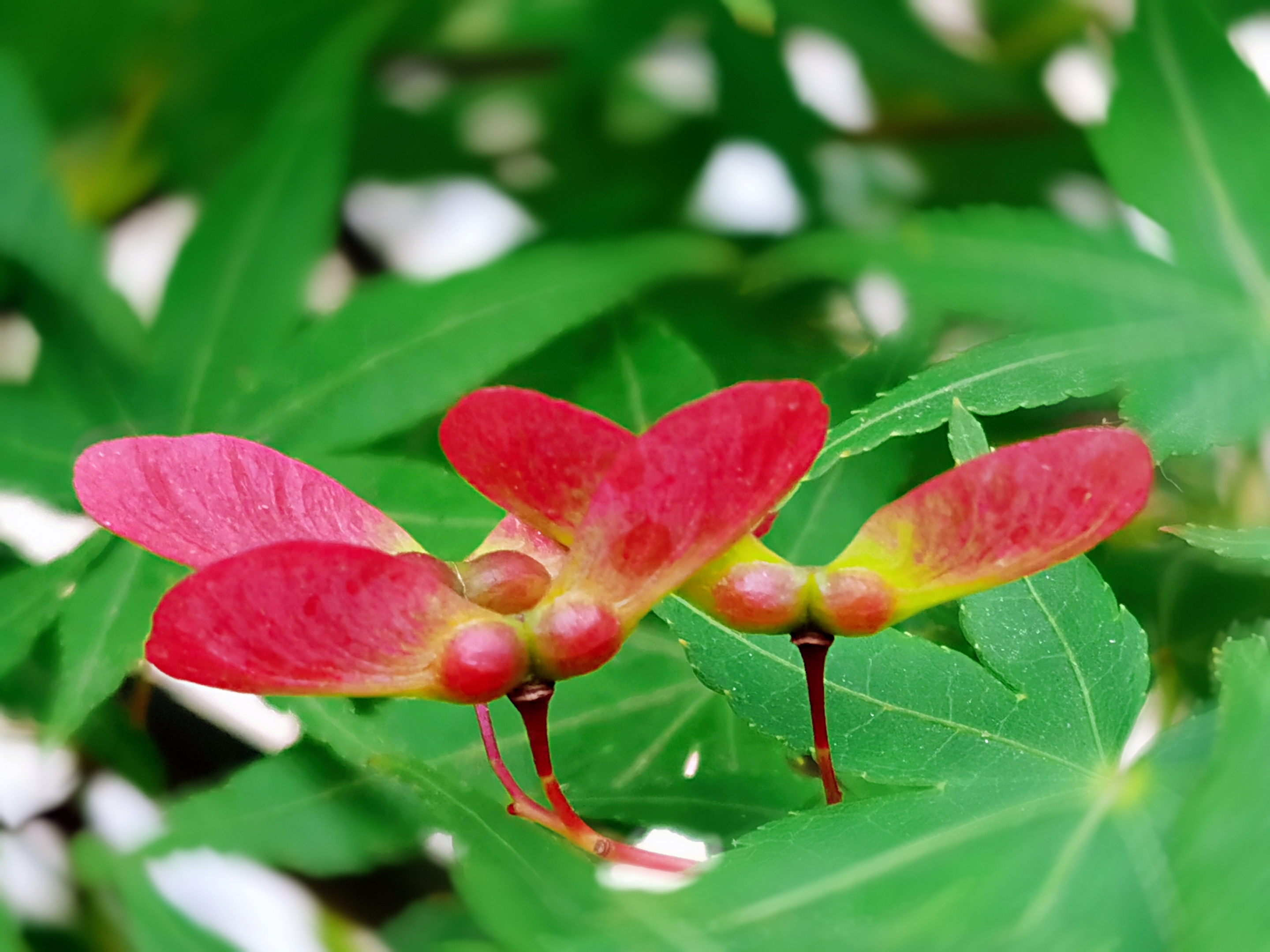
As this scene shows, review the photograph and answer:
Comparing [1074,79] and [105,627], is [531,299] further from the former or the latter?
[1074,79]

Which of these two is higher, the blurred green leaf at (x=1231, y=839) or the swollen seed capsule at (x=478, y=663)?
the swollen seed capsule at (x=478, y=663)

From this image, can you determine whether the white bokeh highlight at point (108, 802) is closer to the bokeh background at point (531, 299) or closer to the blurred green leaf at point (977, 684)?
the bokeh background at point (531, 299)

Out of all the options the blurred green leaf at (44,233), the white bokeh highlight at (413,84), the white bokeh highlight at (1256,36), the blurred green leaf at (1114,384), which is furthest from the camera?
the white bokeh highlight at (413,84)

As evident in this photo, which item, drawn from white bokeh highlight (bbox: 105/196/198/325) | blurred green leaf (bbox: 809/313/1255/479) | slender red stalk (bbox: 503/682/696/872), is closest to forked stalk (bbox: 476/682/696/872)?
slender red stalk (bbox: 503/682/696/872)

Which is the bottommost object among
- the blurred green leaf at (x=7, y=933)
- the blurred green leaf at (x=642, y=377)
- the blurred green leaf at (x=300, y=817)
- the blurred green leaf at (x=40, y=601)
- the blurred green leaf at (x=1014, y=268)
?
the blurred green leaf at (x=7, y=933)

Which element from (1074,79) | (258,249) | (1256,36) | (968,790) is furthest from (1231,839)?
(1074,79)

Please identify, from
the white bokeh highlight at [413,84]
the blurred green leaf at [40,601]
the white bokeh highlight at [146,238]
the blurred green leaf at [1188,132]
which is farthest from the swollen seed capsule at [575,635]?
the white bokeh highlight at [413,84]

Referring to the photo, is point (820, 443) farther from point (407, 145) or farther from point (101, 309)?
point (407, 145)
